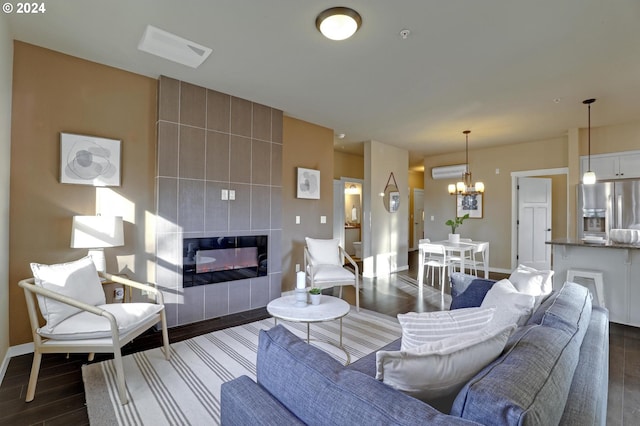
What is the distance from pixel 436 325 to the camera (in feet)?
3.81

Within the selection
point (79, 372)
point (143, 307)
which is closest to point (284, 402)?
Result: point (143, 307)

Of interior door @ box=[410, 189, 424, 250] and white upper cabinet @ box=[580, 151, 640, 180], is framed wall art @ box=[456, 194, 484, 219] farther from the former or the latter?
interior door @ box=[410, 189, 424, 250]

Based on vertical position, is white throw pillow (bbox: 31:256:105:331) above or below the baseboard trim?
above

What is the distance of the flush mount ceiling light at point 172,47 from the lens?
248cm

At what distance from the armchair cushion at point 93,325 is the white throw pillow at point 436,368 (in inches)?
77.4

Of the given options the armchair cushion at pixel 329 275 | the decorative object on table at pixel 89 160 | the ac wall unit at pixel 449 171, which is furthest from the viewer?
the ac wall unit at pixel 449 171

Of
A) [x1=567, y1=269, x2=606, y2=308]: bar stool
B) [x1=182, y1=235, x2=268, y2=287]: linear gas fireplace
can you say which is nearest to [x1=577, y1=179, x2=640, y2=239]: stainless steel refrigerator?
[x1=567, y1=269, x2=606, y2=308]: bar stool

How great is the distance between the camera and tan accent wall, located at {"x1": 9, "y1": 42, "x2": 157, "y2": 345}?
2.59m

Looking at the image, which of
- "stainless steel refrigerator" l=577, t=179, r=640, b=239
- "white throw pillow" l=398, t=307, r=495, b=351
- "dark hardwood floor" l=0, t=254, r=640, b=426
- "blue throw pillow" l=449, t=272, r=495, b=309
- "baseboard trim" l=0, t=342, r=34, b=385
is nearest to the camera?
"white throw pillow" l=398, t=307, r=495, b=351

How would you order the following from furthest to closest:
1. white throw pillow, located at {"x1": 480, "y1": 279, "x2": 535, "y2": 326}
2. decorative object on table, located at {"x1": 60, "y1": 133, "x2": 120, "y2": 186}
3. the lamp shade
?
decorative object on table, located at {"x1": 60, "y1": 133, "x2": 120, "y2": 186} → the lamp shade → white throw pillow, located at {"x1": 480, "y1": 279, "x2": 535, "y2": 326}

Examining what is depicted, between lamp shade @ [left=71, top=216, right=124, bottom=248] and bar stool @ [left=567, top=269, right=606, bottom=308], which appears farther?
bar stool @ [left=567, top=269, right=606, bottom=308]

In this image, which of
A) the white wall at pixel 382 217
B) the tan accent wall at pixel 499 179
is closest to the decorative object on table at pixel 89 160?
the white wall at pixel 382 217

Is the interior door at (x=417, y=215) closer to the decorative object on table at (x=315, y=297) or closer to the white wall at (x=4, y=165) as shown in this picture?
the decorative object on table at (x=315, y=297)

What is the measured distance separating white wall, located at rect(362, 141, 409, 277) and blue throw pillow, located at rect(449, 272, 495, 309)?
3.21m
